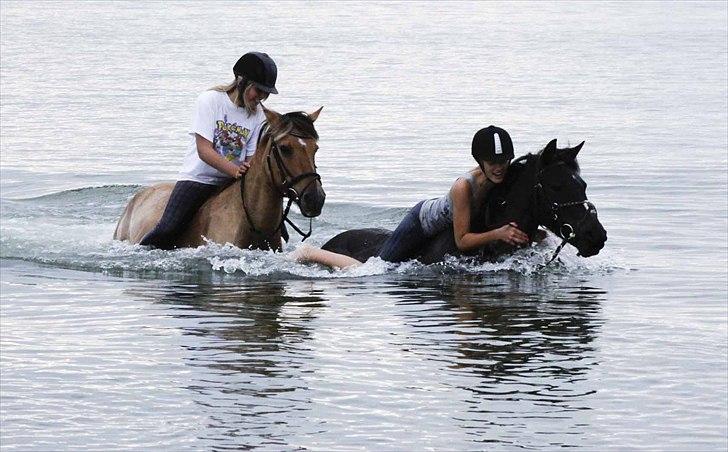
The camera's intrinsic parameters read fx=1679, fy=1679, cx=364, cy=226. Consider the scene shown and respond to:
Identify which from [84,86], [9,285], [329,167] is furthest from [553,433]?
[84,86]

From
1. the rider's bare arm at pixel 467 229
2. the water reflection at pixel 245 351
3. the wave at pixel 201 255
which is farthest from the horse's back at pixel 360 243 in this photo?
the rider's bare arm at pixel 467 229

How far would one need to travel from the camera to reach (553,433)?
26.9ft

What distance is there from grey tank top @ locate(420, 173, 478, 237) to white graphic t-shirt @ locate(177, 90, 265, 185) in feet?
4.73

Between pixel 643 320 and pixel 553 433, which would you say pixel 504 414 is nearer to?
pixel 553 433

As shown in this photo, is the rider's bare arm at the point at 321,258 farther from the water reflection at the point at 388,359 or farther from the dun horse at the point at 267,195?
the dun horse at the point at 267,195

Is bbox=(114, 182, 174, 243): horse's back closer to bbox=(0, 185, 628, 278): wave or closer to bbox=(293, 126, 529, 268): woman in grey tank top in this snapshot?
bbox=(0, 185, 628, 278): wave

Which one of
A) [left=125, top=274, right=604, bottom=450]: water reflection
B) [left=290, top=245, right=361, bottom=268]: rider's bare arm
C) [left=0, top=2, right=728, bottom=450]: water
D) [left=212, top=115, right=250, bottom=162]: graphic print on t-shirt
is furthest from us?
[left=290, top=245, right=361, bottom=268]: rider's bare arm

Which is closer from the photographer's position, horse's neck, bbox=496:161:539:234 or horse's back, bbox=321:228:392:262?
horse's neck, bbox=496:161:539:234

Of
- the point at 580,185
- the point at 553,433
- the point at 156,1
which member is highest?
the point at 156,1

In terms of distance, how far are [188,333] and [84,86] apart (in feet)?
90.5

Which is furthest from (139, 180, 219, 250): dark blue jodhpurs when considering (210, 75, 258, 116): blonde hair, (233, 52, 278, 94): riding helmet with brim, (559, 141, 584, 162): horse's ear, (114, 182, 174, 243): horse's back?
(559, 141, 584, 162): horse's ear

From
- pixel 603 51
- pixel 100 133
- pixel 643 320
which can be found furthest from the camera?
pixel 603 51

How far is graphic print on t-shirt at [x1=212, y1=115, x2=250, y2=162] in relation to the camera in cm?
1301

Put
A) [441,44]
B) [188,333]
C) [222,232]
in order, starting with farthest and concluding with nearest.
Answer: [441,44] < [222,232] < [188,333]
